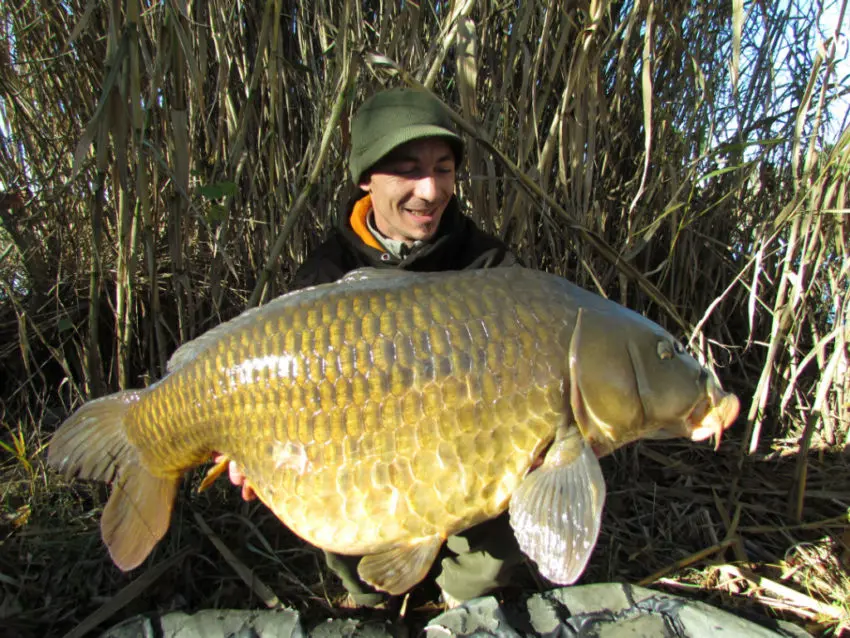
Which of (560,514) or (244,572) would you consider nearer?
(560,514)

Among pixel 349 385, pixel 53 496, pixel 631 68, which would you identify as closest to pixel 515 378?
pixel 349 385

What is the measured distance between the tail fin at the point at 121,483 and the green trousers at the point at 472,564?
1.25 feet

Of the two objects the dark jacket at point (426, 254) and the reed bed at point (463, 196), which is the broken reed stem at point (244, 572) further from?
the dark jacket at point (426, 254)

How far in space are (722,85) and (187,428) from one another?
6.23ft

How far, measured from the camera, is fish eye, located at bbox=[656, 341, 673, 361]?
0.97 m

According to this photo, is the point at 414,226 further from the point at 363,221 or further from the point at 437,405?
the point at 437,405

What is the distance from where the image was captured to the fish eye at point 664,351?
967 millimetres

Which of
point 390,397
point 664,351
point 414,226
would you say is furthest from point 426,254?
point 664,351

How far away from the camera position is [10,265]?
1.80m

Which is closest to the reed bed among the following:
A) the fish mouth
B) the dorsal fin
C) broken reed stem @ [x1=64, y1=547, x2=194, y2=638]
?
broken reed stem @ [x1=64, y1=547, x2=194, y2=638]

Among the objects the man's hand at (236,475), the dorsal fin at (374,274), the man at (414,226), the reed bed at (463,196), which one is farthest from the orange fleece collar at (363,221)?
the man's hand at (236,475)

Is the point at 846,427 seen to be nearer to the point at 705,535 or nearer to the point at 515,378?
the point at 705,535

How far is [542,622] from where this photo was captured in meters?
1.18

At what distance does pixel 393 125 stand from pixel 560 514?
2.79 feet
